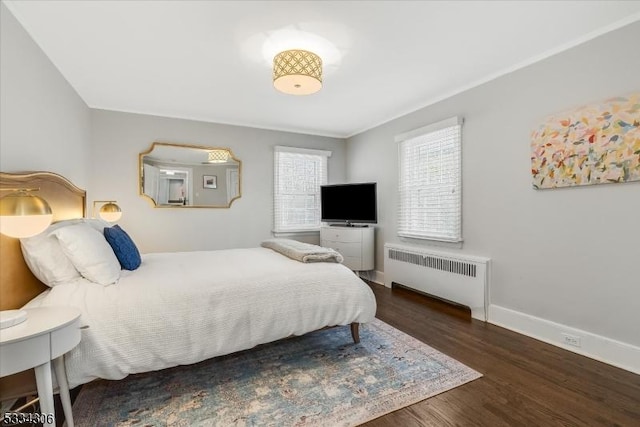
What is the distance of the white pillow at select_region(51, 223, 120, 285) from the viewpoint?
6.04 ft

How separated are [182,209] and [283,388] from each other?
9.98 ft

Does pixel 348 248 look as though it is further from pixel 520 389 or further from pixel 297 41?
pixel 297 41

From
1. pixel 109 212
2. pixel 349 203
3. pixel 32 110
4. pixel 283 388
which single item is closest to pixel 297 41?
pixel 32 110

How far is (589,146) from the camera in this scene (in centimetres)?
233

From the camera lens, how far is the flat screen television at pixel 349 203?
4441 millimetres

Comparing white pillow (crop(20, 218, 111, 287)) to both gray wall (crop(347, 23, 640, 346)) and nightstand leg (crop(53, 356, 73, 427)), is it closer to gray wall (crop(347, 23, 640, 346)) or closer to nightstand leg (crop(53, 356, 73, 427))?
nightstand leg (crop(53, 356, 73, 427))

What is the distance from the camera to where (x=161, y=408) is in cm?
176

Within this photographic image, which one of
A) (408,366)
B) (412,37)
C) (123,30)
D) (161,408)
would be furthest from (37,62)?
(408,366)

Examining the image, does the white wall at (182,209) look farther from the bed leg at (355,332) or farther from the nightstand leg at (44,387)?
the nightstand leg at (44,387)

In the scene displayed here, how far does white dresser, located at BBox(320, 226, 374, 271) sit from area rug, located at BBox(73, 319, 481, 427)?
202cm

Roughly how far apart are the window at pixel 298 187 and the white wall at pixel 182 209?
12 cm

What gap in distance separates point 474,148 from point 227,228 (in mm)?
3347

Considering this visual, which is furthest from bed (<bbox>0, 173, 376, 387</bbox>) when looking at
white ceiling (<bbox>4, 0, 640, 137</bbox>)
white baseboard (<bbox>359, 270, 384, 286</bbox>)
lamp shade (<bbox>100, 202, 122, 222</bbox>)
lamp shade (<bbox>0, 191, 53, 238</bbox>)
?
white baseboard (<bbox>359, 270, 384, 286</bbox>)

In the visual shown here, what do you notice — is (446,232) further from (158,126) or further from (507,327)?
(158,126)
